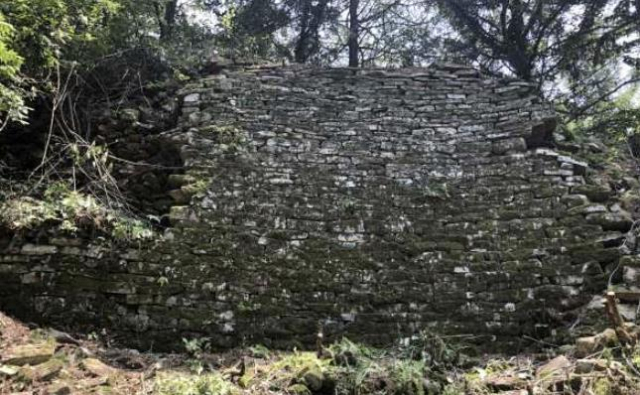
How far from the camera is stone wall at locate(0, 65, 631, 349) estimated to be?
473 centimetres

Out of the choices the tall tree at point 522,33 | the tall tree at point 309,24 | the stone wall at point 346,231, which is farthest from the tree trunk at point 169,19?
the tall tree at point 522,33

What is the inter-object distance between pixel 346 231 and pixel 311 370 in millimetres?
1932

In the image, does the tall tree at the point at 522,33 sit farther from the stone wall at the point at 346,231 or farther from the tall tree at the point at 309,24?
the stone wall at the point at 346,231

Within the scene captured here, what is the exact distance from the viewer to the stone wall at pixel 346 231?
473cm

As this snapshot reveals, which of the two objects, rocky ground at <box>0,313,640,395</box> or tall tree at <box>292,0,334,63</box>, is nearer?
rocky ground at <box>0,313,640,395</box>

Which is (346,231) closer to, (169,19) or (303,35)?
(169,19)

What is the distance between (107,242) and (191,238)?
739 mm

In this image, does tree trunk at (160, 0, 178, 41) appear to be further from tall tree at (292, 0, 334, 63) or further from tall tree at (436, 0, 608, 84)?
tall tree at (436, 0, 608, 84)

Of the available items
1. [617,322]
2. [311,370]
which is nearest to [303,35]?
[311,370]

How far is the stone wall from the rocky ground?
0.30 meters

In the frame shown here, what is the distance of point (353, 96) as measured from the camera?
686 cm

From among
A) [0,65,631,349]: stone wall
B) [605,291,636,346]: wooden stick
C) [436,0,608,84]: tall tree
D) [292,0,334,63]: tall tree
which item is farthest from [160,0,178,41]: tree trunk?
[605,291,636,346]: wooden stick

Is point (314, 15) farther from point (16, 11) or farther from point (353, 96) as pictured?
point (16, 11)

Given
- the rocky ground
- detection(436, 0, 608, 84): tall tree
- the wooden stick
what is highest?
detection(436, 0, 608, 84): tall tree
